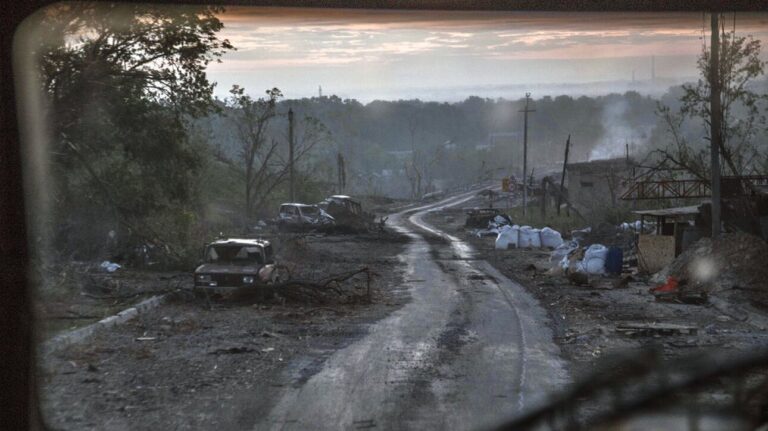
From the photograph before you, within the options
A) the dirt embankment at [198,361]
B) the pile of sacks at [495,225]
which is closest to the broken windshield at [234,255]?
the dirt embankment at [198,361]

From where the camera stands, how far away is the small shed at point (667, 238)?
23.0 m

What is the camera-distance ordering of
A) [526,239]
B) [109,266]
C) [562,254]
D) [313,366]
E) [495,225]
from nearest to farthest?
[313,366] → [109,266] → [562,254] → [526,239] → [495,225]

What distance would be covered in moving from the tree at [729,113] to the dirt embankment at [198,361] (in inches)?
375

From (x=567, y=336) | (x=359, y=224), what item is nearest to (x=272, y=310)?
(x=567, y=336)

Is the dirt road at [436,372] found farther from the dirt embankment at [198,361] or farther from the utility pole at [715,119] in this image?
the utility pole at [715,119]

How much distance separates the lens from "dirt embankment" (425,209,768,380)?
1261 centimetres

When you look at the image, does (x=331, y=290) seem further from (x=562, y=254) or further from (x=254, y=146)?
(x=254, y=146)

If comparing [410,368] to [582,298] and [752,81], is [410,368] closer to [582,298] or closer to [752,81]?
[582,298]

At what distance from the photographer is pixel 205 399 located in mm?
9109

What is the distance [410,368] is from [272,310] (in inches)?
242

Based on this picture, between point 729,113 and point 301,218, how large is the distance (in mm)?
20193

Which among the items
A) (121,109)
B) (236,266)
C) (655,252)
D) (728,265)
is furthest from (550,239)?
(121,109)

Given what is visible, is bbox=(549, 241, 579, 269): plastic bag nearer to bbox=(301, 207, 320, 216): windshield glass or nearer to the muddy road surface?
the muddy road surface

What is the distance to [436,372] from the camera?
10.6m
